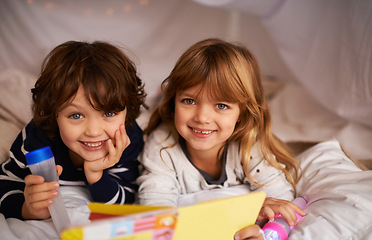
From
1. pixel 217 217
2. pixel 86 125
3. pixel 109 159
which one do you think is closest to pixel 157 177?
pixel 109 159

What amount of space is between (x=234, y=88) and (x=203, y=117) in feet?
0.37

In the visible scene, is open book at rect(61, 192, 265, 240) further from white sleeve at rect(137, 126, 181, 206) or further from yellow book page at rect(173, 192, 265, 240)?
white sleeve at rect(137, 126, 181, 206)

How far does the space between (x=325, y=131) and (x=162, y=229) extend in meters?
1.16

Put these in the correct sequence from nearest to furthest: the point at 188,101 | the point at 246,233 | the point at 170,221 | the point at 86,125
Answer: the point at 170,221
the point at 246,233
the point at 86,125
the point at 188,101

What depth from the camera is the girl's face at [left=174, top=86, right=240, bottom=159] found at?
35.9 inches

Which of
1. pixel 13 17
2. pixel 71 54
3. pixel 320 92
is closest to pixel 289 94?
pixel 320 92

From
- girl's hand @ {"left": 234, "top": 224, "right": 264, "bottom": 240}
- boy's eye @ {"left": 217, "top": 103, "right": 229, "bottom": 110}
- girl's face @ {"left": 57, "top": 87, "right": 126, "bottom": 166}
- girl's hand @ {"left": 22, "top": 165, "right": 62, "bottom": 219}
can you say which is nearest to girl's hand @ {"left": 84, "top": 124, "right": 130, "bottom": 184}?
girl's face @ {"left": 57, "top": 87, "right": 126, "bottom": 166}

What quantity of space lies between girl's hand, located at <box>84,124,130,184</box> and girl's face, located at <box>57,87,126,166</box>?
13 millimetres

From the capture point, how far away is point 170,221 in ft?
1.91

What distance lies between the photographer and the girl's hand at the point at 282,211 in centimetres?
87

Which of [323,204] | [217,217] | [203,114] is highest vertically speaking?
[203,114]

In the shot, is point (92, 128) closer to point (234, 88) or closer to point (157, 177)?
point (157, 177)

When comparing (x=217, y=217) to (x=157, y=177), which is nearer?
(x=217, y=217)

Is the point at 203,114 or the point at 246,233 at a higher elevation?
the point at 203,114
